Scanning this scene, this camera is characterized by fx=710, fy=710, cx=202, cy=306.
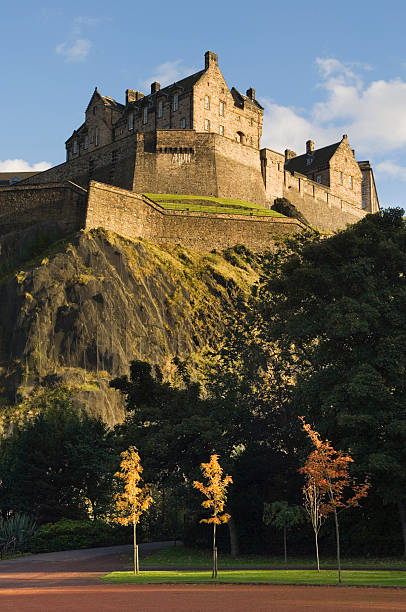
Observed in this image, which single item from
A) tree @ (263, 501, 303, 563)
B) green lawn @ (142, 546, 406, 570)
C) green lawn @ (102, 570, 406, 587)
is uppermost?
tree @ (263, 501, 303, 563)

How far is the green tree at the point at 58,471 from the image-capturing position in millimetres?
35875

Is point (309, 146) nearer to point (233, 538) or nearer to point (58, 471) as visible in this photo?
point (58, 471)

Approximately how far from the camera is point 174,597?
1783 centimetres

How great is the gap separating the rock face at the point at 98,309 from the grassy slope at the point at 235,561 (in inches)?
630

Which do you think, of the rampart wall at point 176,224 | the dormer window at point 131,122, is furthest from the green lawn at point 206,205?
the dormer window at point 131,122

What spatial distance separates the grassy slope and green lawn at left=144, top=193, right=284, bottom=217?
117ft

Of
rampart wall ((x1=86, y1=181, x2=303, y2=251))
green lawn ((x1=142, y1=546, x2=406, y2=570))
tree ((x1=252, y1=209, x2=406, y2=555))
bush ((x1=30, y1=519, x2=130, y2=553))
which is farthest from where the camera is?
rampart wall ((x1=86, y1=181, x2=303, y2=251))

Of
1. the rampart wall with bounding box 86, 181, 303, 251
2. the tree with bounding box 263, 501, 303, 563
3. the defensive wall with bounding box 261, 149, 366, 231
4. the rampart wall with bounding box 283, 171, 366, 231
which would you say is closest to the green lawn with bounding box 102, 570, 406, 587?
the tree with bounding box 263, 501, 303, 563

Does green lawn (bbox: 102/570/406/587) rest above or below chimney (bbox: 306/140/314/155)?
below

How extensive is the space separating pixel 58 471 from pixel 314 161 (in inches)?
2556

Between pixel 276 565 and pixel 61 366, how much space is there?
25047mm

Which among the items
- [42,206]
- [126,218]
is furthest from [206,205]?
[42,206]

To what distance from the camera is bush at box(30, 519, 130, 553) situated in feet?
109

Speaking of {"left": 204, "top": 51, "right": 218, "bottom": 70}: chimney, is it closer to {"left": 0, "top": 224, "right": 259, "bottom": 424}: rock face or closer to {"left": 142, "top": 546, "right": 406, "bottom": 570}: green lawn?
{"left": 0, "top": 224, "right": 259, "bottom": 424}: rock face
